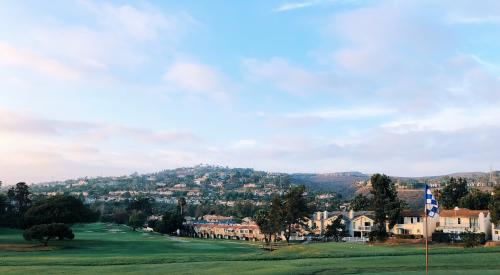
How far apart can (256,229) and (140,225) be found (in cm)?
4831

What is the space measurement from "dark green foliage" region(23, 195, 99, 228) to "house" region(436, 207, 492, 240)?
66472 mm

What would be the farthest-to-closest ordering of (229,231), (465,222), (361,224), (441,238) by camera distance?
(229,231)
(361,224)
(465,222)
(441,238)

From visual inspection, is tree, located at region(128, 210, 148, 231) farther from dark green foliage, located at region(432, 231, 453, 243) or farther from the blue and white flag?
the blue and white flag

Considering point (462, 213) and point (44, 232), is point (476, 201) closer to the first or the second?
point (462, 213)

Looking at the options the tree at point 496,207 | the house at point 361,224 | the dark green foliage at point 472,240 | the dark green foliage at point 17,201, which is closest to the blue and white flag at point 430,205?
the dark green foliage at point 472,240

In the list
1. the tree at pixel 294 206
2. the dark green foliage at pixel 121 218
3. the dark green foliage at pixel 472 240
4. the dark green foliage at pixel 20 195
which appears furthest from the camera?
the dark green foliage at pixel 121 218

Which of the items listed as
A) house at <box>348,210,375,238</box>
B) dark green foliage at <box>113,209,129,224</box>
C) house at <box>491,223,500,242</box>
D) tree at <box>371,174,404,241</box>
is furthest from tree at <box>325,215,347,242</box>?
dark green foliage at <box>113,209,129,224</box>

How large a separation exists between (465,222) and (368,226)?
23.0 m

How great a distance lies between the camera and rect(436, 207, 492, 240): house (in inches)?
3344

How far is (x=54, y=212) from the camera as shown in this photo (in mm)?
98125

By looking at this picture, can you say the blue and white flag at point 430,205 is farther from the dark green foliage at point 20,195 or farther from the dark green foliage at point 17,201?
the dark green foliage at point 20,195

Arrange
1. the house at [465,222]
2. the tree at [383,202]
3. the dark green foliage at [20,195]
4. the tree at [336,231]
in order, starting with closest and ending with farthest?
1. the tree at [383,202]
2. the house at [465,222]
3. the tree at [336,231]
4. the dark green foliage at [20,195]

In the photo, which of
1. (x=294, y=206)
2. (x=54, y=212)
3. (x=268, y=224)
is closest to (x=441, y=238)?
(x=294, y=206)

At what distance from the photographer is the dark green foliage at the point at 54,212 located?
3846 inches
